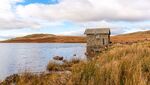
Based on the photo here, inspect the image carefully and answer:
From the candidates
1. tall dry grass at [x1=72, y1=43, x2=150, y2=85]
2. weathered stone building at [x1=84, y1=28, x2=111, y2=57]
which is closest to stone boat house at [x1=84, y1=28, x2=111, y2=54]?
weathered stone building at [x1=84, y1=28, x2=111, y2=57]

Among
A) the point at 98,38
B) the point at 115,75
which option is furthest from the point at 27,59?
the point at 115,75

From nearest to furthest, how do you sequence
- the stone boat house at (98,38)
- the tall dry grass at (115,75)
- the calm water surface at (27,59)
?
the tall dry grass at (115,75) → the calm water surface at (27,59) → the stone boat house at (98,38)

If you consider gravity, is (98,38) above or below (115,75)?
below

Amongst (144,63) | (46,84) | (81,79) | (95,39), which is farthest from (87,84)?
(95,39)

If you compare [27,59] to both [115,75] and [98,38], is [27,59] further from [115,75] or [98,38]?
[115,75]

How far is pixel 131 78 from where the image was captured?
22.9 ft

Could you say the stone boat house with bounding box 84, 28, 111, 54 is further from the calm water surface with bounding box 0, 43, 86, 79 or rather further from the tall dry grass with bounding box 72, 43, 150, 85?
the tall dry grass with bounding box 72, 43, 150, 85

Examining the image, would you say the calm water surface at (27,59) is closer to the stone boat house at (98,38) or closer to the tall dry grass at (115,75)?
the stone boat house at (98,38)

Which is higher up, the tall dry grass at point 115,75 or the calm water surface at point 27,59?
the tall dry grass at point 115,75

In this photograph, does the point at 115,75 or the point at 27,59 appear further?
the point at 27,59

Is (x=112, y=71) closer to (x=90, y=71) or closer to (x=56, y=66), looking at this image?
(x=90, y=71)

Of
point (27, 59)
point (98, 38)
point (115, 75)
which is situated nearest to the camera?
point (115, 75)

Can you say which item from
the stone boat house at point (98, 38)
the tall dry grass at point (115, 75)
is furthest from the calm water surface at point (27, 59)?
the tall dry grass at point (115, 75)

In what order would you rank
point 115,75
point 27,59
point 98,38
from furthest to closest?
point 98,38
point 27,59
point 115,75
